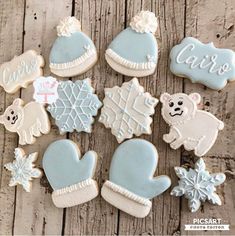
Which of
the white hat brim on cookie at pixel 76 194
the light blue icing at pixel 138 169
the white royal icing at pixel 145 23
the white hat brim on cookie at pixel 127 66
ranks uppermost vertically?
the white royal icing at pixel 145 23

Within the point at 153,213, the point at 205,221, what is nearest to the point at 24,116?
the point at 153,213

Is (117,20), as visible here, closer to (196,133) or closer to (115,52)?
(115,52)

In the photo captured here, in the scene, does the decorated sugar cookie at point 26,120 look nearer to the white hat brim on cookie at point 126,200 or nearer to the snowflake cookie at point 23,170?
the snowflake cookie at point 23,170

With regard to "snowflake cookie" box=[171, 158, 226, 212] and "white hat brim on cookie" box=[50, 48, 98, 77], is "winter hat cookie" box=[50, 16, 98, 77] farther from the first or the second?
"snowflake cookie" box=[171, 158, 226, 212]

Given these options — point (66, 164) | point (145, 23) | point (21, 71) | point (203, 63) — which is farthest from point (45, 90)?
point (203, 63)

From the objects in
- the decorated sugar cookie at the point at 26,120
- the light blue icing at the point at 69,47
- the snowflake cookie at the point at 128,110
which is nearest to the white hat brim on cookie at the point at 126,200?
the snowflake cookie at the point at 128,110

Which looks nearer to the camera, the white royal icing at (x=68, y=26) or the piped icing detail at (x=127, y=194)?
the piped icing detail at (x=127, y=194)
